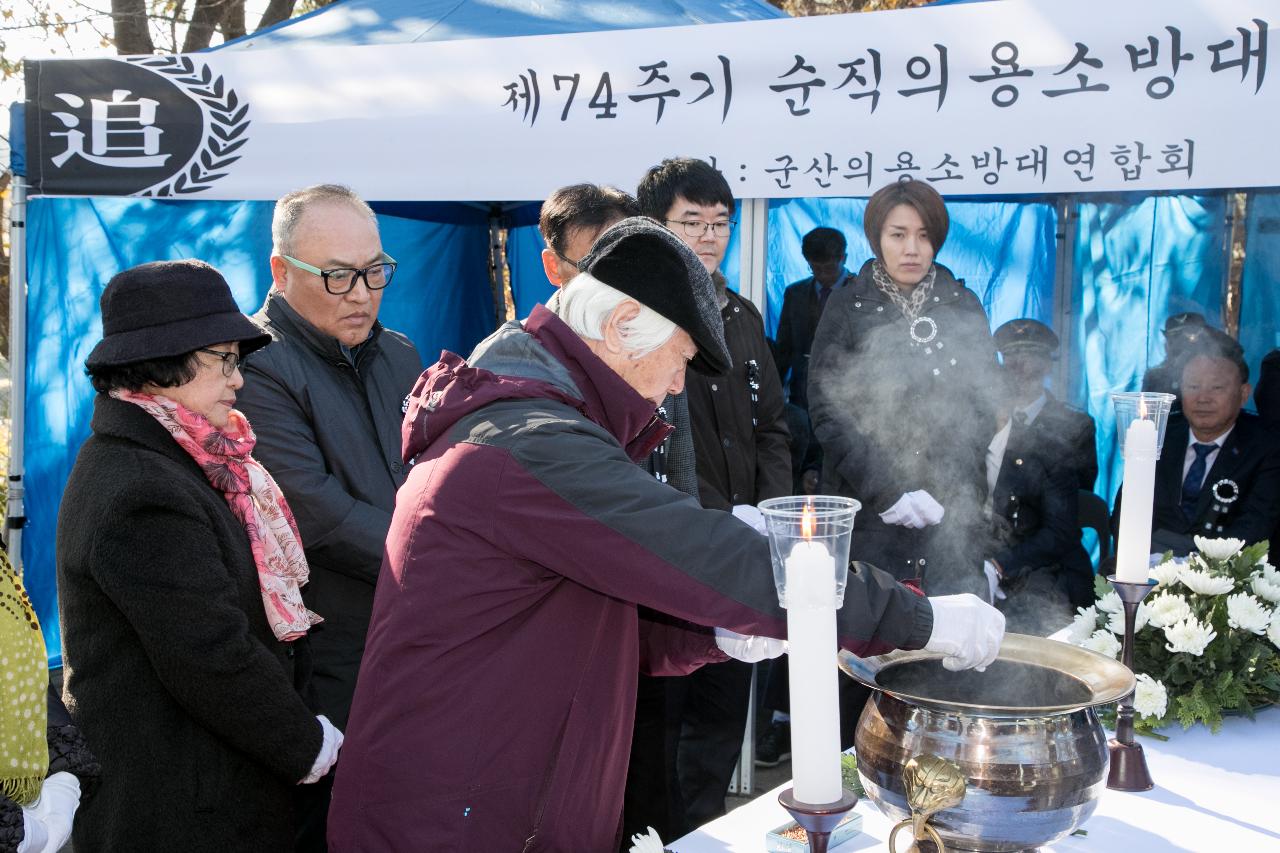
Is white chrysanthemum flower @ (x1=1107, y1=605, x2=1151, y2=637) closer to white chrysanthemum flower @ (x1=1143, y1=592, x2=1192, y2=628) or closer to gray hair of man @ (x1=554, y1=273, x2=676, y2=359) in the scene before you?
white chrysanthemum flower @ (x1=1143, y1=592, x2=1192, y2=628)

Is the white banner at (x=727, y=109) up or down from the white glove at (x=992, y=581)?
up

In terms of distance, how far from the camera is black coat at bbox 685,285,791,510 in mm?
3625

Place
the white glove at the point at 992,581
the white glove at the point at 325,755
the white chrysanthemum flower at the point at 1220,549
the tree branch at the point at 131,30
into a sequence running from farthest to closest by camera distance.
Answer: the tree branch at the point at 131,30 → the white glove at the point at 992,581 → the white chrysanthemum flower at the point at 1220,549 → the white glove at the point at 325,755

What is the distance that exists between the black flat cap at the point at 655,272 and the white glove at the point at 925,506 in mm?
2107

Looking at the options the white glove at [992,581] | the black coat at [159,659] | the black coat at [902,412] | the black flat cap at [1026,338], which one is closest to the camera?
the black coat at [159,659]

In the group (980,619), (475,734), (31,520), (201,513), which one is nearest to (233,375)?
(201,513)

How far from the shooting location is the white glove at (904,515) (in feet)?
12.0

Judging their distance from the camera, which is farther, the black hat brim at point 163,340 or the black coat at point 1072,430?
the black coat at point 1072,430

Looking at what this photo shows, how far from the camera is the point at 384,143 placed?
4.56m

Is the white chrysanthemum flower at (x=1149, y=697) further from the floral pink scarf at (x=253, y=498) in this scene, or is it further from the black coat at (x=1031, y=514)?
the black coat at (x=1031, y=514)

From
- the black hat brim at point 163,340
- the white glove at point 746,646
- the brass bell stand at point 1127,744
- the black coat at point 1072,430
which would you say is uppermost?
the black hat brim at point 163,340

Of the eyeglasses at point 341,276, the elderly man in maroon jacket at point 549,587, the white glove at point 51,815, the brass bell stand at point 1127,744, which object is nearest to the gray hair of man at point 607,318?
the elderly man in maroon jacket at point 549,587

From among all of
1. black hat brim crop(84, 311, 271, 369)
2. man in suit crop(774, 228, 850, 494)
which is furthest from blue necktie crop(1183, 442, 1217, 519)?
black hat brim crop(84, 311, 271, 369)

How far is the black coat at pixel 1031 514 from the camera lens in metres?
4.33
